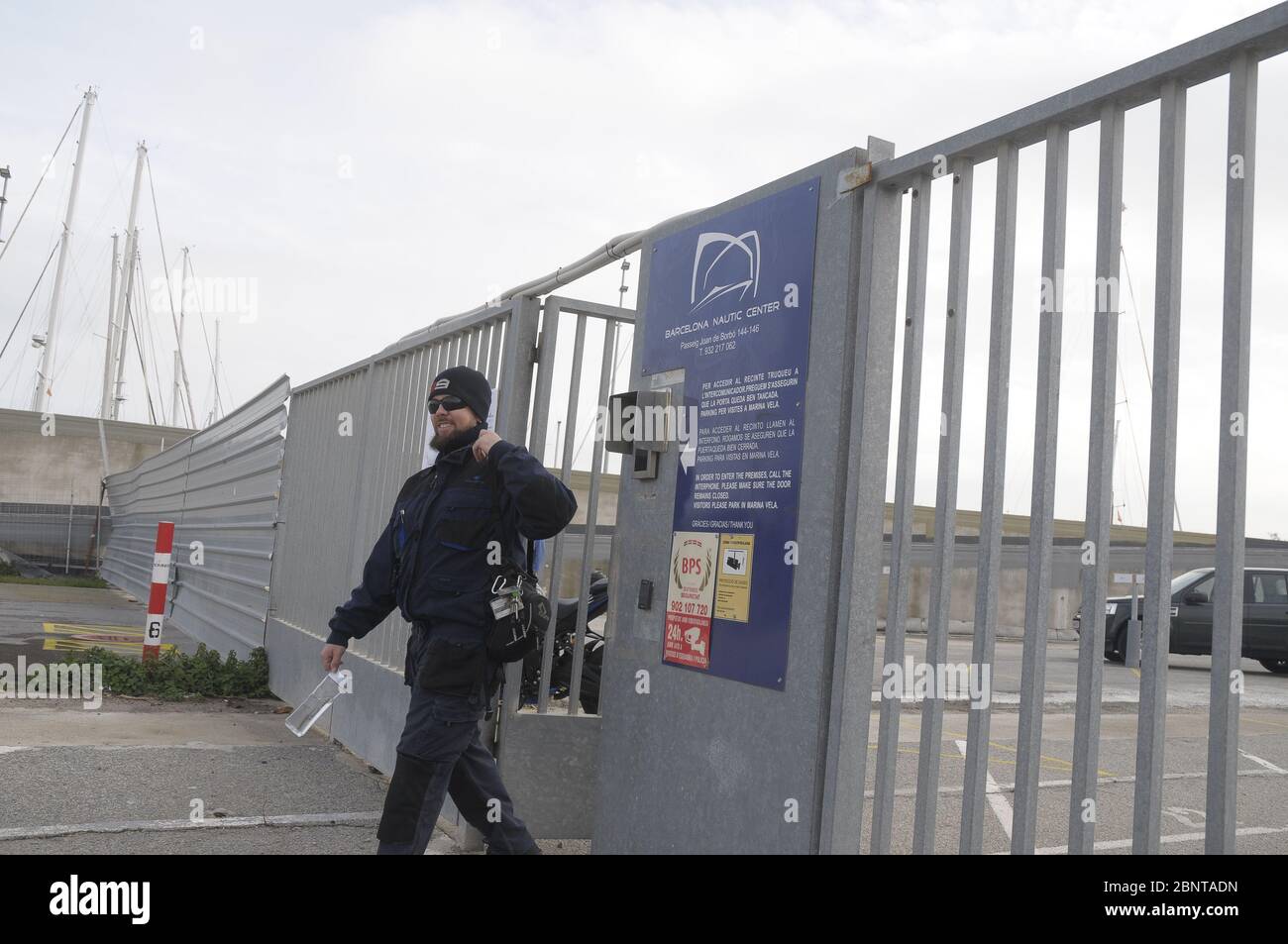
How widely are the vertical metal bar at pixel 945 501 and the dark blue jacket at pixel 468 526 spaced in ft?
4.86

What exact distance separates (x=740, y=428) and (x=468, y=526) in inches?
42.6

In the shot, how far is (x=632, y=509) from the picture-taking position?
4.61 metres

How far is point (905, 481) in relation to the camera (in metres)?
3.36

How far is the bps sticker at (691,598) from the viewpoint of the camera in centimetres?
409

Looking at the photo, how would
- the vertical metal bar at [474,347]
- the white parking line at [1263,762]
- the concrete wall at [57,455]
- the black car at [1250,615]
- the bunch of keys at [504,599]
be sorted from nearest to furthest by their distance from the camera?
1. the bunch of keys at [504,599]
2. the vertical metal bar at [474,347]
3. the white parking line at [1263,762]
4. the black car at [1250,615]
5. the concrete wall at [57,455]

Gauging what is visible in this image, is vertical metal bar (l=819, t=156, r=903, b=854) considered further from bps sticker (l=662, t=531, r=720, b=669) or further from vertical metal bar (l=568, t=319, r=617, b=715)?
vertical metal bar (l=568, t=319, r=617, b=715)

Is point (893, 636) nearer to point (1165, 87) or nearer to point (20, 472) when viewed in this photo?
point (1165, 87)

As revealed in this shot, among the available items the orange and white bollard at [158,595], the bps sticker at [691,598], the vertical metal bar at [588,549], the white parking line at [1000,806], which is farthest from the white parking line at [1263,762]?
the orange and white bollard at [158,595]

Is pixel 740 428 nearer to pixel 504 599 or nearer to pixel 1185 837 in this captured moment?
pixel 504 599

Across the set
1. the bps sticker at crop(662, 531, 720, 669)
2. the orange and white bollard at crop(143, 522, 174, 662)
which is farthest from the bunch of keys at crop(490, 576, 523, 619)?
the orange and white bollard at crop(143, 522, 174, 662)

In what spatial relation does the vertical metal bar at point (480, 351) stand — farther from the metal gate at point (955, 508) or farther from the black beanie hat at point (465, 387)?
the metal gate at point (955, 508)

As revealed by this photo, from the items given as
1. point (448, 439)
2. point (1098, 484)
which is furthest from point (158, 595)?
point (1098, 484)
